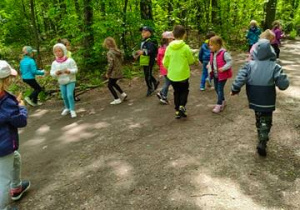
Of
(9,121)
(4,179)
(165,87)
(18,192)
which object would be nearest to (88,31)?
(165,87)

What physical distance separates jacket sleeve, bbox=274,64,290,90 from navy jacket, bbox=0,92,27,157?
356 cm

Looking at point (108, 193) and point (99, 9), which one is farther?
point (99, 9)

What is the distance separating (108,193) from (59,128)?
12.3 feet

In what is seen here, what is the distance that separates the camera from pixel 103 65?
12523mm

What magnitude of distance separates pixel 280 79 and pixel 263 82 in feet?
0.79

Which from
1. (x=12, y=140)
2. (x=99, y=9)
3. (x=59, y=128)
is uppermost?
(x=99, y=9)

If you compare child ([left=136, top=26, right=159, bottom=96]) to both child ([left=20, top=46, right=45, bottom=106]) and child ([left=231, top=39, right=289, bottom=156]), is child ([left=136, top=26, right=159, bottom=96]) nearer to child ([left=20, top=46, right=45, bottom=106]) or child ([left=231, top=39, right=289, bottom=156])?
child ([left=20, top=46, right=45, bottom=106])

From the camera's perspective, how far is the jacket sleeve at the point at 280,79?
453cm

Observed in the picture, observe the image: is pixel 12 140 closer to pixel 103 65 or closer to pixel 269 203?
pixel 269 203

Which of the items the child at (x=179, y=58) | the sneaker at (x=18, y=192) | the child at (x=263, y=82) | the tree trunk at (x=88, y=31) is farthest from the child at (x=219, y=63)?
the tree trunk at (x=88, y=31)

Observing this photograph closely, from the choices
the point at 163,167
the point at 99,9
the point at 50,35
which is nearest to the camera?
the point at 163,167

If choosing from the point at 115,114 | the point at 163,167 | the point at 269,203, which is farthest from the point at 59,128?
the point at 269,203

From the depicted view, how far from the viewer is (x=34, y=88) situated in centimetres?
945

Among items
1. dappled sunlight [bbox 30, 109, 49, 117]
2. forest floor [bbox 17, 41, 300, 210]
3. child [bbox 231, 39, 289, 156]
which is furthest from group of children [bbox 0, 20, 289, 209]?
dappled sunlight [bbox 30, 109, 49, 117]
